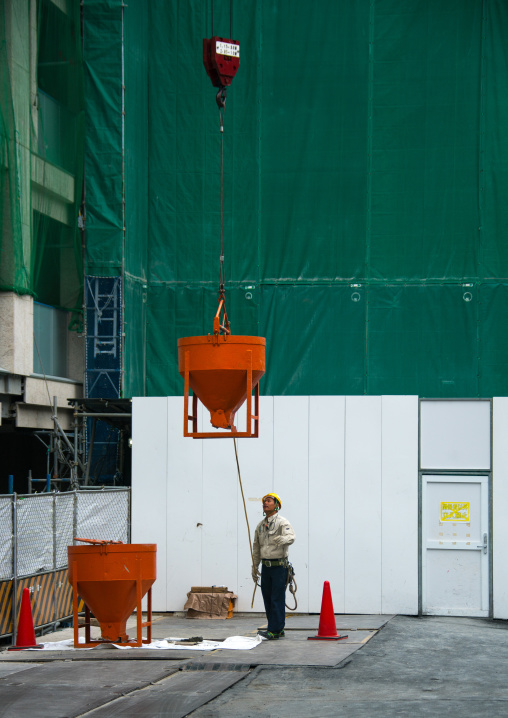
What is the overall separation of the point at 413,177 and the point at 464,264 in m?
2.40

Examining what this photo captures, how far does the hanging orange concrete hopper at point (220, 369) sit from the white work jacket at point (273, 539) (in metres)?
2.33

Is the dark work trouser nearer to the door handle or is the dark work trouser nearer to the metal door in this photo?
the metal door

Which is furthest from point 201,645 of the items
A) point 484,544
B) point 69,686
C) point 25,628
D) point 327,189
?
point 327,189

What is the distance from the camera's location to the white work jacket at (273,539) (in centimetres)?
1300

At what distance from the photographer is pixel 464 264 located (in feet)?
81.2

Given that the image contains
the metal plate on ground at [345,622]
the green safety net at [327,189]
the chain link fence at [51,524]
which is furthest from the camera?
the green safety net at [327,189]

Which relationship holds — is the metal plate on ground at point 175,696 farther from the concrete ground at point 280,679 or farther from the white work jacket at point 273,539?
the white work jacket at point 273,539

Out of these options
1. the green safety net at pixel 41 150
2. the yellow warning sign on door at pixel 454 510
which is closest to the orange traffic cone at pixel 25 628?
the yellow warning sign on door at pixel 454 510

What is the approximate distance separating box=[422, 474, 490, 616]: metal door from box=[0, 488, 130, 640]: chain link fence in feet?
15.4

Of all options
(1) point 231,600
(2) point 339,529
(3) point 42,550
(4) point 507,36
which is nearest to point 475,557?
(2) point 339,529

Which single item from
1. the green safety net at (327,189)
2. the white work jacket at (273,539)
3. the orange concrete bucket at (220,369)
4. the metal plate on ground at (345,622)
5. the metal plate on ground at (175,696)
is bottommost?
the metal plate on ground at (345,622)

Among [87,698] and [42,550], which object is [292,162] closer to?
[42,550]

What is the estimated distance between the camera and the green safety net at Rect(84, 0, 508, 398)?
24.7 metres

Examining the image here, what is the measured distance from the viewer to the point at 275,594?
12930mm
